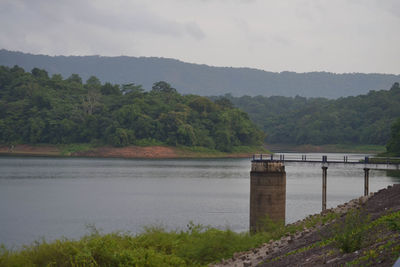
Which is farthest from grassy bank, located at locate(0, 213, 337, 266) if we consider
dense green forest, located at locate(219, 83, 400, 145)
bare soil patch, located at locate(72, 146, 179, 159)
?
dense green forest, located at locate(219, 83, 400, 145)

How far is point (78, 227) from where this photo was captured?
37375mm

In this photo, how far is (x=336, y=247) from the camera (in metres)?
14.9

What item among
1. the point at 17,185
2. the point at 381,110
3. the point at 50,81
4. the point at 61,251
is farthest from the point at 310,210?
the point at 50,81

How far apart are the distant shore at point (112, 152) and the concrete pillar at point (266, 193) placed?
101 metres

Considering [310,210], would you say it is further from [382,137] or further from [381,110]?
[381,110]

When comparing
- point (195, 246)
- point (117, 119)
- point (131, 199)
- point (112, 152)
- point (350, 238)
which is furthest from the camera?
point (117, 119)

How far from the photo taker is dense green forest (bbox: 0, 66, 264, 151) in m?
136

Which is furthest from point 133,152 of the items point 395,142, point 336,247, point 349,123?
point 336,247

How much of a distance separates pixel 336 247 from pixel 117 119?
416 ft

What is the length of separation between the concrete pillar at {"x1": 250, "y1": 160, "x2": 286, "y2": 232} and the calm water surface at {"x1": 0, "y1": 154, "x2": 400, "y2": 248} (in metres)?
6.41

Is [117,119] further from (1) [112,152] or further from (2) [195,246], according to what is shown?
(2) [195,246]

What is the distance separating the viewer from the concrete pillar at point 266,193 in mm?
29422

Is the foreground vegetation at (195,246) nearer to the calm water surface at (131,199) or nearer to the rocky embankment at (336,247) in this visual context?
the rocky embankment at (336,247)

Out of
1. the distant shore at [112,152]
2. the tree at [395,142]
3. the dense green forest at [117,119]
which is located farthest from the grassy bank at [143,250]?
the dense green forest at [117,119]
